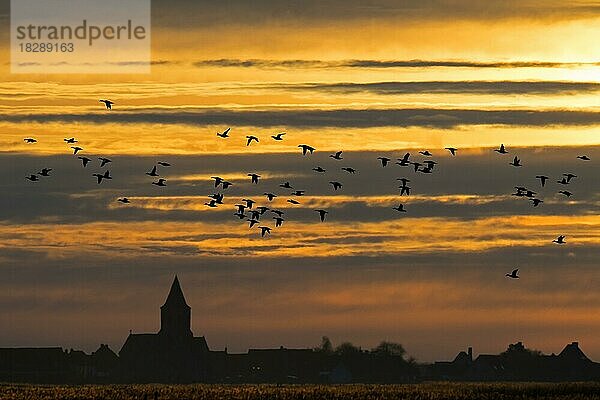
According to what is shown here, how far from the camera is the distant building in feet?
523

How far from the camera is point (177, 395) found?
7612 cm

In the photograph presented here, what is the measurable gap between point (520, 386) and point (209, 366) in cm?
7906

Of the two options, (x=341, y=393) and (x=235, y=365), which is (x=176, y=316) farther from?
(x=341, y=393)

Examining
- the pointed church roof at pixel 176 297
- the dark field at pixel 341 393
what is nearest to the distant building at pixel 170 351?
the pointed church roof at pixel 176 297

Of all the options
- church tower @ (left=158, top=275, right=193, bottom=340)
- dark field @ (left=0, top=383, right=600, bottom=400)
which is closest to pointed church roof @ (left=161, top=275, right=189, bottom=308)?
church tower @ (left=158, top=275, right=193, bottom=340)

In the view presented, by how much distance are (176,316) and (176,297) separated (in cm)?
342

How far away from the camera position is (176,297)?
17925 cm

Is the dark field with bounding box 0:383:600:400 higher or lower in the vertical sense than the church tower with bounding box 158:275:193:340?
lower

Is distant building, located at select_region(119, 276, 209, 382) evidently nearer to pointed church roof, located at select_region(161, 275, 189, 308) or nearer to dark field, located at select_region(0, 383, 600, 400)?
pointed church roof, located at select_region(161, 275, 189, 308)

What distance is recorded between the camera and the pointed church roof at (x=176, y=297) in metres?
178

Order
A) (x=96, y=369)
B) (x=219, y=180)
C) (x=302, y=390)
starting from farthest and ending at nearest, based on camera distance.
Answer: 1. (x=96, y=369)
2. (x=302, y=390)
3. (x=219, y=180)

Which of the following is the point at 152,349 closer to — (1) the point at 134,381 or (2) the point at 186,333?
(2) the point at 186,333

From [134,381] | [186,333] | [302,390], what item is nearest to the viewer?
[302,390]

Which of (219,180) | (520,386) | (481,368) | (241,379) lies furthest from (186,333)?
(219,180)
